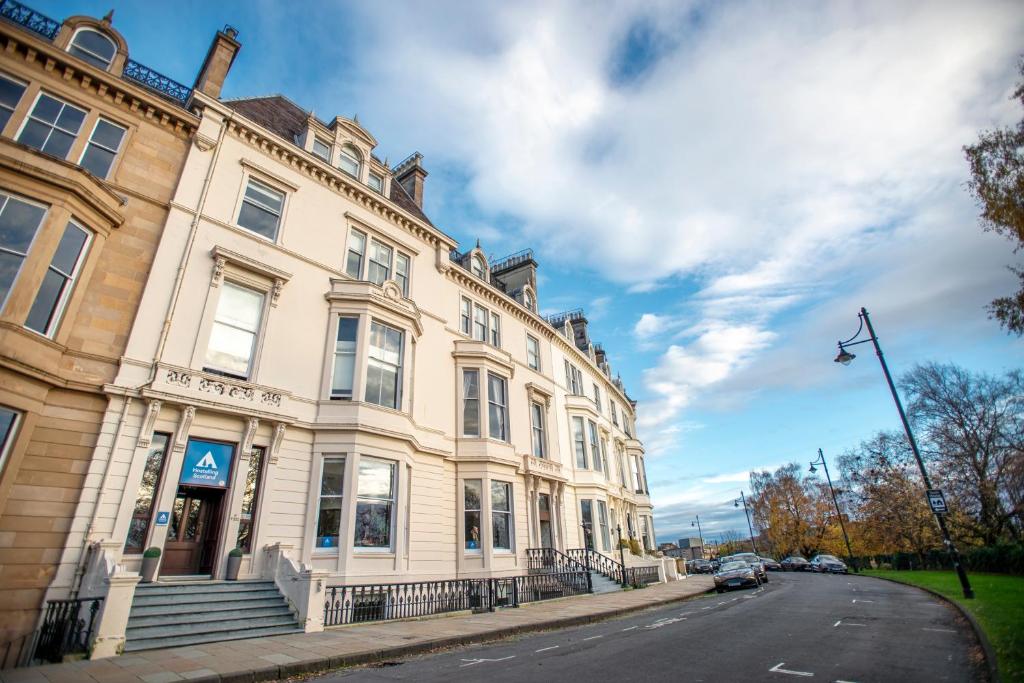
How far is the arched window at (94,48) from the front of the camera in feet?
40.4

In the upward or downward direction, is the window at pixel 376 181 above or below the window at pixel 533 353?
above

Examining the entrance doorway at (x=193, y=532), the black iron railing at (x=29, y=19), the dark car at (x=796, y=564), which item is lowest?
the dark car at (x=796, y=564)

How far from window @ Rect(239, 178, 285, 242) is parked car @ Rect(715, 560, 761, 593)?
23504mm

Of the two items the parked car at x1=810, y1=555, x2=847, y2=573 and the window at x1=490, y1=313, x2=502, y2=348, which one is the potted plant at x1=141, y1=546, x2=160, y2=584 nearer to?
the window at x1=490, y1=313, x2=502, y2=348

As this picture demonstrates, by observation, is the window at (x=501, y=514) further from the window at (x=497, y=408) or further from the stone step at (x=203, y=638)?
the stone step at (x=203, y=638)

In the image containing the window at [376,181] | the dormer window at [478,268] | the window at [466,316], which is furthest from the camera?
the dormer window at [478,268]

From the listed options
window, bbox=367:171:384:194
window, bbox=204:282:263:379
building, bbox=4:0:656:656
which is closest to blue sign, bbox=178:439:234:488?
building, bbox=4:0:656:656

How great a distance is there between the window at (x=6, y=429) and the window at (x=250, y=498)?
14.1 ft

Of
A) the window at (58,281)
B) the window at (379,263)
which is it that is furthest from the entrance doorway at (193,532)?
the window at (379,263)

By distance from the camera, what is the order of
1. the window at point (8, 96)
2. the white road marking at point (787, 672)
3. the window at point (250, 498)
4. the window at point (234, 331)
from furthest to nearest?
the window at point (234, 331), the window at point (250, 498), the window at point (8, 96), the white road marking at point (787, 672)

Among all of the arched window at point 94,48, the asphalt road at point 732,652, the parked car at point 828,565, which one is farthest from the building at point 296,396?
the parked car at point 828,565

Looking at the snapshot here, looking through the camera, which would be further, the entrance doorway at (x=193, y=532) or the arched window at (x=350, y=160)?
the arched window at (x=350, y=160)

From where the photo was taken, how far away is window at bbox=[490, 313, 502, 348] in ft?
73.6

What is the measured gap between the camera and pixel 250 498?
38.4 ft
